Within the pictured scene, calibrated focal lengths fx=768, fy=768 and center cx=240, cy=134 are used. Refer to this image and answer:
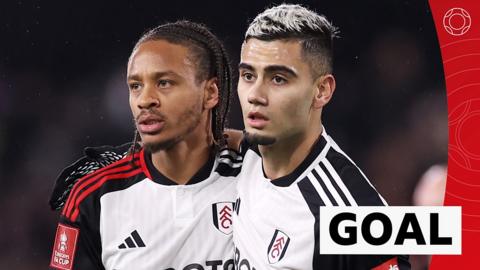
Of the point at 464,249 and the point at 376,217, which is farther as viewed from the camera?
the point at 464,249

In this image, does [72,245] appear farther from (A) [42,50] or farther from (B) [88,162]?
(A) [42,50]

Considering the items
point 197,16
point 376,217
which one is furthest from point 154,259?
point 197,16

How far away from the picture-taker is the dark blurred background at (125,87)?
13.0 feet

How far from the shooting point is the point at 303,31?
8.46ft

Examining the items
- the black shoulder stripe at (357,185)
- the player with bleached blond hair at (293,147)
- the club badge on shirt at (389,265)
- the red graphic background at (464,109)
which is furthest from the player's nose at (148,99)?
the red graphic background at (464,109)

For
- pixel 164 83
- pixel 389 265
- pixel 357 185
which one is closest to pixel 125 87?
pixel 164 83

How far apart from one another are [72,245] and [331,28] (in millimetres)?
1236

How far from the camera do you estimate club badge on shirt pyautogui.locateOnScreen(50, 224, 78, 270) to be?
9.31 feet

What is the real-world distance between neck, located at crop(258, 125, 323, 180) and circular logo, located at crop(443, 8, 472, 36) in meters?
1.38

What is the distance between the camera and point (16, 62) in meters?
4.28

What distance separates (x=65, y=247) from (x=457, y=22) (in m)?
2.17

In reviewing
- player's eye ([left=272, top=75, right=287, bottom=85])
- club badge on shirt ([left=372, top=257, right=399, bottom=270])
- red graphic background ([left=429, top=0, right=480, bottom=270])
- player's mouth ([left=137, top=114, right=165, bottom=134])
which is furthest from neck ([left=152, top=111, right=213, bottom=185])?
red graphic background ([left=429, top=0, right=480, bottom=270])

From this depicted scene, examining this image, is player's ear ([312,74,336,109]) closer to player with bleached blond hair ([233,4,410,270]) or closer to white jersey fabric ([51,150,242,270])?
player with bleached blond hair ([233,4,410,270])

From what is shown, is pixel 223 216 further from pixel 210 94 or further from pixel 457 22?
pixel 457 22
